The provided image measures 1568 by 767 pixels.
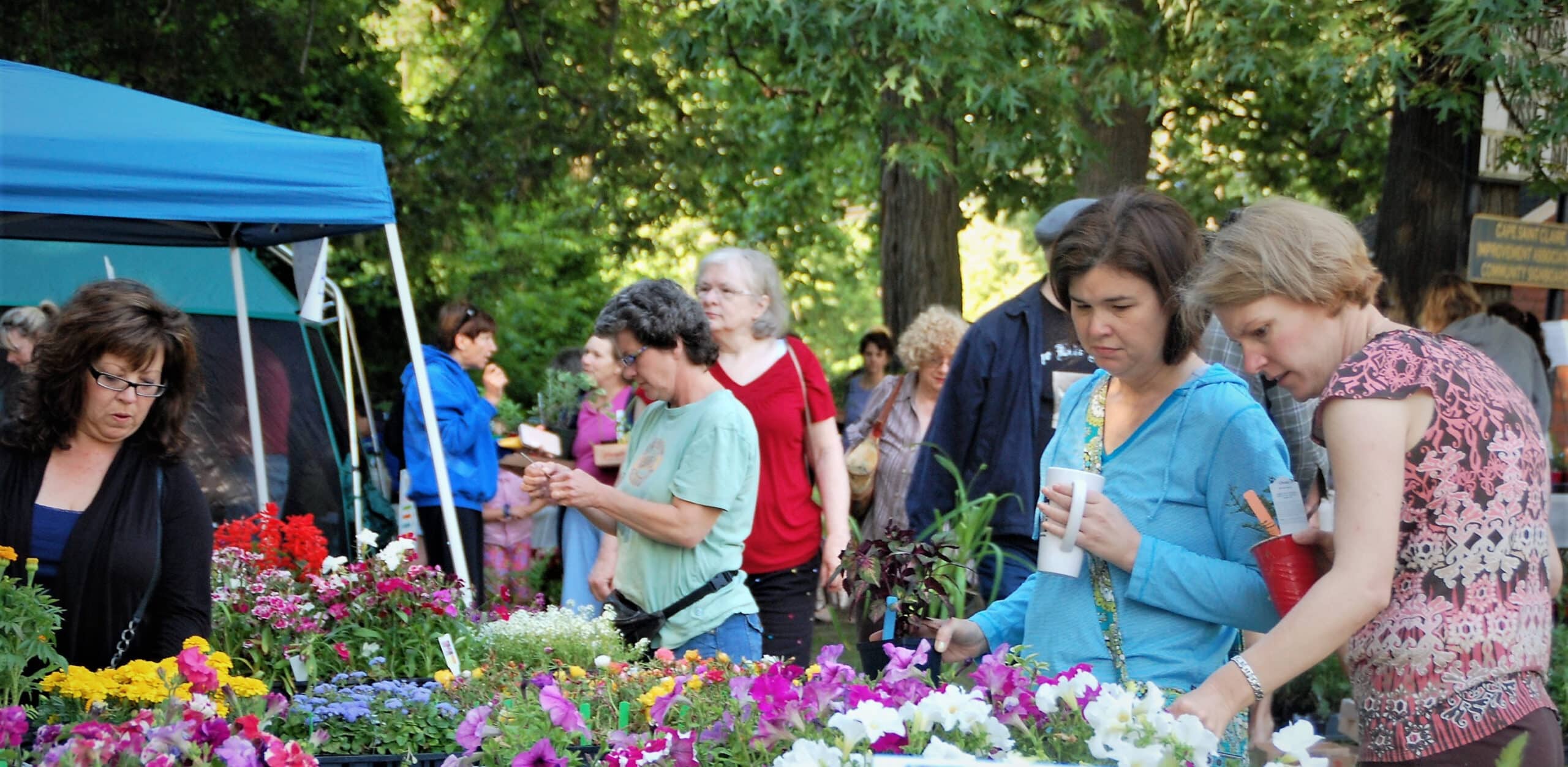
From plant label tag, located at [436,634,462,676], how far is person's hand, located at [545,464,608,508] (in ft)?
1.56

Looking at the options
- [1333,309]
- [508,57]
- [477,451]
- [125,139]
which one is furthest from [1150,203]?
[508,57]

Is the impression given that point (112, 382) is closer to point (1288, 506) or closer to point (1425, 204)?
Answer: point (1288, 506)

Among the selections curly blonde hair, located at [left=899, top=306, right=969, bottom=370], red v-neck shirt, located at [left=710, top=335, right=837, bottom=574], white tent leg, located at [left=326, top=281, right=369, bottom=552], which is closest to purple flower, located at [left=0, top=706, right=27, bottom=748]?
red v-neck shirt, located at [left=710, top=335, right=837, bottom=574]

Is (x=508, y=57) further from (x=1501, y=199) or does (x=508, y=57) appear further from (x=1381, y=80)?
(x=1501, y=199)

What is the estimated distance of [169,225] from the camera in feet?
18.6

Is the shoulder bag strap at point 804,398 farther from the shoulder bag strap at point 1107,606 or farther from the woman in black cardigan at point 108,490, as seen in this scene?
the shoulder bag strap at point 1107,606

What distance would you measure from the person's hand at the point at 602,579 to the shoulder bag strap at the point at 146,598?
1802 mm

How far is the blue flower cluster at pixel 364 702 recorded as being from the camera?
9.33 feet

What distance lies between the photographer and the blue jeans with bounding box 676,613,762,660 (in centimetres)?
361

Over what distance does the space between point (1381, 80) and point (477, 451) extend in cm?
510

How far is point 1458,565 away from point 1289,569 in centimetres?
21

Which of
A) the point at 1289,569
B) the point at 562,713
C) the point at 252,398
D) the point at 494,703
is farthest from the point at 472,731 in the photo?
the point at 252,398

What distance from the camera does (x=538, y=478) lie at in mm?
3719

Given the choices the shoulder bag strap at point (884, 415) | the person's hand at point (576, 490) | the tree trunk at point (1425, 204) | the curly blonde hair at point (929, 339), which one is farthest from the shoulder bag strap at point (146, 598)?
the tree trunk at point (1425, 204)
